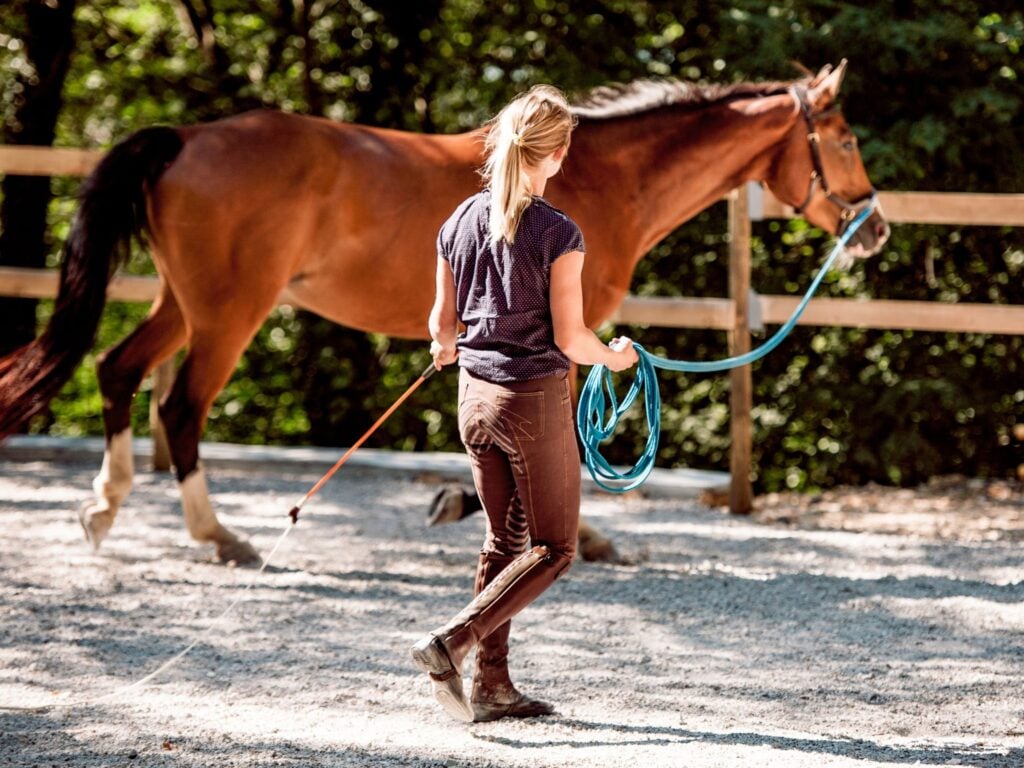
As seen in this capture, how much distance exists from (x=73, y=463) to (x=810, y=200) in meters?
4.34

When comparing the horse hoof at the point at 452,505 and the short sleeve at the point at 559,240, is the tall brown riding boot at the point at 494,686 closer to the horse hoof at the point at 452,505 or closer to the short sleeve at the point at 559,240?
the short sleeve at the point at 559,240

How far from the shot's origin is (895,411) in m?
7.54

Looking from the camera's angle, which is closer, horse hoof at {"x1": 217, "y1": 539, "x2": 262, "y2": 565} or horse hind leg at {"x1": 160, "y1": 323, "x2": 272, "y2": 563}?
horse hind leg at {"x1": 160, "y1": 323, "x2": 272, "y2": 563}

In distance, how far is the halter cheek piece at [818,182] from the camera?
208 inches

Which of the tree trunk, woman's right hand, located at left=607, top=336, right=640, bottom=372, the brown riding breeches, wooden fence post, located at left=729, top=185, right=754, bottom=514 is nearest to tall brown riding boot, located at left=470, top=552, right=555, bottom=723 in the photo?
the brown riding breeches

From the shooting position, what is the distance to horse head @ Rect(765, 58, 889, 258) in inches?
209

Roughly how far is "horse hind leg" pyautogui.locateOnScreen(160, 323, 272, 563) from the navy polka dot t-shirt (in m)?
2.06

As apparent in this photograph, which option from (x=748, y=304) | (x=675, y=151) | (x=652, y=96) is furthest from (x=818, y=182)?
(x=748, y=304)

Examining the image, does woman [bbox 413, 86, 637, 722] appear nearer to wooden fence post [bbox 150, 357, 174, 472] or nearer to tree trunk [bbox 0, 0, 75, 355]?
wooden fence post [bbox 150, 357, 174, 472]

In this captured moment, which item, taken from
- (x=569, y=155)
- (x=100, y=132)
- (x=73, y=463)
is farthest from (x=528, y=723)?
(x=100, y=132)

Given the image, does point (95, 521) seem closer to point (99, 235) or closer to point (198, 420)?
point (198, 420)

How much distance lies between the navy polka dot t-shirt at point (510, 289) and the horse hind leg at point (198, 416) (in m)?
2.06

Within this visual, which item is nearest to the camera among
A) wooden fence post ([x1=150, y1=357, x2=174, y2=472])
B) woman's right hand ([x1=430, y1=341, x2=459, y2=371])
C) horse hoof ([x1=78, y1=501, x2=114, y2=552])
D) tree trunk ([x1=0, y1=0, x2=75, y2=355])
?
woman's right hand ([x1=430, y1=341, x2=459, y2=371])

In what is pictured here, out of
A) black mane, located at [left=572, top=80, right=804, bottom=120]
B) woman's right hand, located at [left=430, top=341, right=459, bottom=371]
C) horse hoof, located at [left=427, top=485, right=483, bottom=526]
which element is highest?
black mane, located at [left=572, top=80, right=804, bottom=120]
